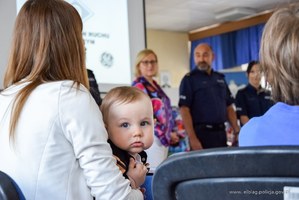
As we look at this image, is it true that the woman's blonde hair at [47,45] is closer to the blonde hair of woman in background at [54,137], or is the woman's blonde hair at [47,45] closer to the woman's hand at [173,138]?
the blonde hair of woman in background at [54,137]

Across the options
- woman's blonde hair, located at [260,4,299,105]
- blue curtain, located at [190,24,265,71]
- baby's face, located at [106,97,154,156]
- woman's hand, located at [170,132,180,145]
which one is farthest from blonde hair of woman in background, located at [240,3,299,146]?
blue curtain, located at [190,24,265,71]

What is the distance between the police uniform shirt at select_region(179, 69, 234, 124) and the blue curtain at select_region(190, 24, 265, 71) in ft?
16.3

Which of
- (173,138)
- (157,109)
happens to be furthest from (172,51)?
(157,109)

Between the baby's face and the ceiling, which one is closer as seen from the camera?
the baby's face

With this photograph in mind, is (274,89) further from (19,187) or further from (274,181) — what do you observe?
(19,187)

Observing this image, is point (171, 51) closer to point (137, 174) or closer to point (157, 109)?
point (157, 109)

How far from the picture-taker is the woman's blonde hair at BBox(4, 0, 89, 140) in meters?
1.05

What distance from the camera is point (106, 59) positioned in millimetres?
3635

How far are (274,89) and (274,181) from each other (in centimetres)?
41

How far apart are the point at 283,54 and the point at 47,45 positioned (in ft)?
1.84

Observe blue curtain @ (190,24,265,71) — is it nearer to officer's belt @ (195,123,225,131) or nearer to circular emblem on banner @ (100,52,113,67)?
officer's belt @ (195,123,225,131)

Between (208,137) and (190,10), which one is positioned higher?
(190,10)

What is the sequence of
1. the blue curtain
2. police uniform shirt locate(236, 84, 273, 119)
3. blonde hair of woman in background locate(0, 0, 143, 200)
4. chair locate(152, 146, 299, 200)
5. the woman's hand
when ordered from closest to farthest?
chair locate(152, 146, 299, 200), blonde hair of woman in background locate(0, 0, 143, 200), the woman's hand, police uniform shirt locate(236, 84, 273, 119), the blue curtain

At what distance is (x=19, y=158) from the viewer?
0.99 m
